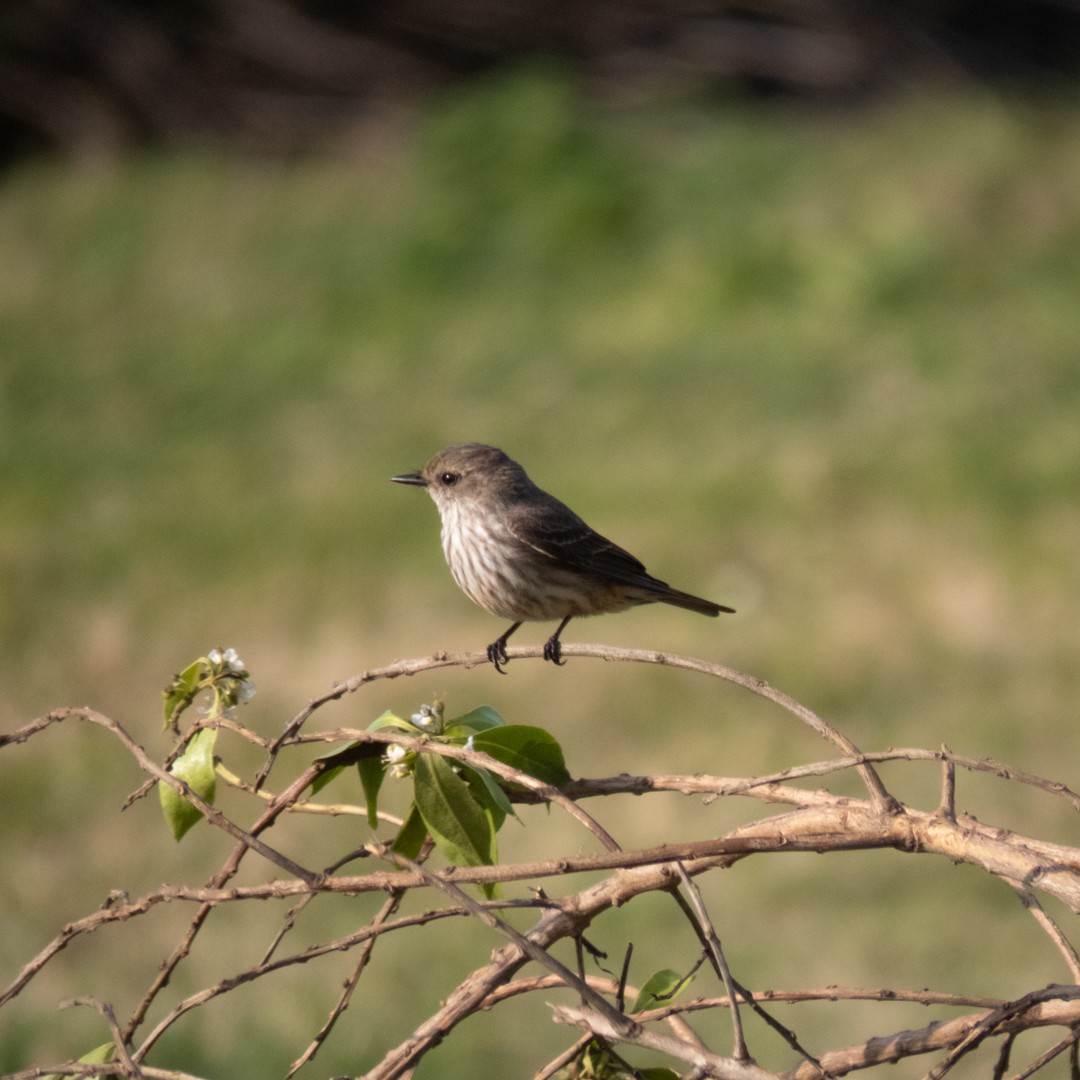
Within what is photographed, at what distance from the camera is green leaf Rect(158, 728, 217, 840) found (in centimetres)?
218

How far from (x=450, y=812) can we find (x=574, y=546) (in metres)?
2.51

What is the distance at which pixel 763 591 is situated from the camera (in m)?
→ 7.73

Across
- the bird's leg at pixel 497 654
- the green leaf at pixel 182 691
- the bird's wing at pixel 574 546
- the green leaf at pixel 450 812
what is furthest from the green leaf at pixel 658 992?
the bird's wing at pixel 574 546

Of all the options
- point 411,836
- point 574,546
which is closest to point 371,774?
point 411,836

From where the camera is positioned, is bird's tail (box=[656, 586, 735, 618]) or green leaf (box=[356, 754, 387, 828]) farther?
bird's tail (box=[656, 586, 735, 618])

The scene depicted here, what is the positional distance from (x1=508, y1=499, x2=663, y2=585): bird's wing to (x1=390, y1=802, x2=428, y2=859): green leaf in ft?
7.36

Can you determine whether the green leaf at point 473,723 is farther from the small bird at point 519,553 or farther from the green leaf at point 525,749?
the small bird at point 519,553

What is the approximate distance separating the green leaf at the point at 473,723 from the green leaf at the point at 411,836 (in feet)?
0.39

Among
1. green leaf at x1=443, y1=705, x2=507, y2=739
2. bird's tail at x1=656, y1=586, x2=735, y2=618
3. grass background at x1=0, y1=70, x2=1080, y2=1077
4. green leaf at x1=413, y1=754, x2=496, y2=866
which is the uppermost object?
grass background at x1=0, y1=70, x2=1080, y2=1077

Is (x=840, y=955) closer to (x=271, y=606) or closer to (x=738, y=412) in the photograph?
(x=271, y=606)

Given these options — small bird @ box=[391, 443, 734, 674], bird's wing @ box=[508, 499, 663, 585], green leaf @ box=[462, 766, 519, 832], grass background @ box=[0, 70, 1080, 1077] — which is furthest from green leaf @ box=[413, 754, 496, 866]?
grass background @ box=[0, 70, 1080, 1077]

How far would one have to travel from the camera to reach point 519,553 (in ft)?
14.7

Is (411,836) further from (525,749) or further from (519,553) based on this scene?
(519,553)

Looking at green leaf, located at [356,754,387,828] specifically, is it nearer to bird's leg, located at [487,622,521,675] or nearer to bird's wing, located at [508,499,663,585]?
bird's leg, located at [487,622,521,675]
